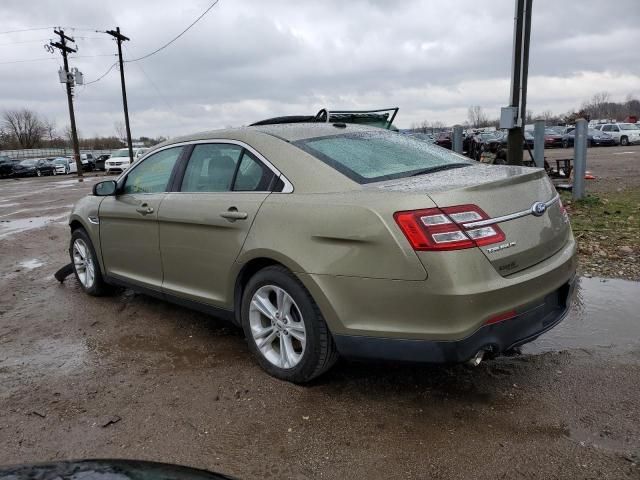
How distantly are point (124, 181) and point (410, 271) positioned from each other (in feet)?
10.4

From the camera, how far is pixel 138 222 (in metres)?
4.44

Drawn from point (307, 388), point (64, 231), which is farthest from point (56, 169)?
point (307, 388)

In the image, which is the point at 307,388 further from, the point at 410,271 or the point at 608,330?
the point at 608,330

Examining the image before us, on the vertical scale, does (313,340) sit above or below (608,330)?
above

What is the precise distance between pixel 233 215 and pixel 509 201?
1.68 meters

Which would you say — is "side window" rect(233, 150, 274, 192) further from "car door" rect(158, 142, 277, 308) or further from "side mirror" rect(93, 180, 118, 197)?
"side mirror" rect(93, 180, 118, 197)

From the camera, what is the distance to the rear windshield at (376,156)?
3252 millimetres

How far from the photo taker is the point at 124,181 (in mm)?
4828

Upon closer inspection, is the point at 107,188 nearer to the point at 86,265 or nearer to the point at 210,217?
the point at 86,265

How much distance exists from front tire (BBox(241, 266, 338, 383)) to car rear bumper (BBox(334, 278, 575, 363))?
18cm

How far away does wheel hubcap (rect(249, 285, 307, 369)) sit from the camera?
325 cm

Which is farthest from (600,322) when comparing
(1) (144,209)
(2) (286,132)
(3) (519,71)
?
(3) (519,71)

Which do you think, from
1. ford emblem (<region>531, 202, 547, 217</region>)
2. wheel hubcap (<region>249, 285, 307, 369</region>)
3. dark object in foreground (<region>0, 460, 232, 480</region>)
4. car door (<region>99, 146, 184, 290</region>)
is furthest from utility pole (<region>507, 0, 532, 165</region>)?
dark object in foreground (<region>0, 460, 232, 480</region>)

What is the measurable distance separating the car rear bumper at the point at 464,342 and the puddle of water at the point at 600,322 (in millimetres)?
847
